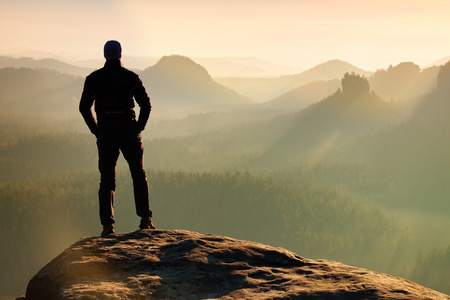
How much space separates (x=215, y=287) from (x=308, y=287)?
1.57 meters

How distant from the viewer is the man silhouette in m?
11.0

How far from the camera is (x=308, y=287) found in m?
8.12

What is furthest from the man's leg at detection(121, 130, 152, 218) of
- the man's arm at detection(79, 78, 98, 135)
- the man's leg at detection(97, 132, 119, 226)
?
the man's arm at detection(79, 78, 98, 135)

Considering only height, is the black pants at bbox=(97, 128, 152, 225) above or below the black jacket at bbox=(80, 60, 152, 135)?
below

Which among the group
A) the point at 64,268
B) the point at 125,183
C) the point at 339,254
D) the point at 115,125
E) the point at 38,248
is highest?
the point at 115,125

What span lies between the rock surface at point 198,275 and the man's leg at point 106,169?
42.3 inches

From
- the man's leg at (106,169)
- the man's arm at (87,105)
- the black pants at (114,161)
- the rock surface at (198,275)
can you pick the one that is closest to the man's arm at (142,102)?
the black pants at (114,161)

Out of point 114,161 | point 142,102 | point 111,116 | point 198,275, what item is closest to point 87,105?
point 111,116

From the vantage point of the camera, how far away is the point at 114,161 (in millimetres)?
11391

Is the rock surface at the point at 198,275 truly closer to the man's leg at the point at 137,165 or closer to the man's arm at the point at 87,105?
the man's leg at the point at 137,165

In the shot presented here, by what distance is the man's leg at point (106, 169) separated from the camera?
36.4 feet

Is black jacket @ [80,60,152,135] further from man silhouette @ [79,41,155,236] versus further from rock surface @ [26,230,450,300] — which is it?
rock surface @ [26,230,450,300]

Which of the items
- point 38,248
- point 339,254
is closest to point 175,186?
Result: point 38,248

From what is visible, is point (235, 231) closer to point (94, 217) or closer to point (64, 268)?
point (94, 217)
